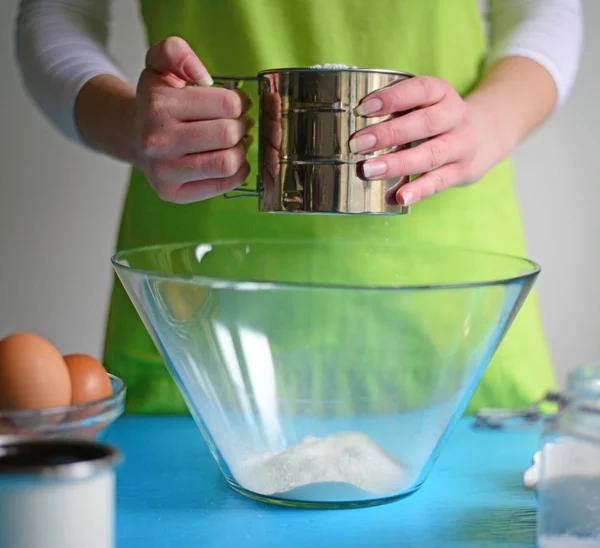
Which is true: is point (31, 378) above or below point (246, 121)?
below

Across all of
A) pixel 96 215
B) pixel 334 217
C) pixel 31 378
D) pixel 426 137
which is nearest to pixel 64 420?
pixel 31 378

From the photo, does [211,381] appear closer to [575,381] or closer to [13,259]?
[575,381]

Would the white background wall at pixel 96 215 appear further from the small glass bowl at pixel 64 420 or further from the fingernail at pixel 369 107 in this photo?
the small glass bowl at pixel 64 420

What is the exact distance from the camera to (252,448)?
2.10 ft

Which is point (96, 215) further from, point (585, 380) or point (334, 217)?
point (585, 380)

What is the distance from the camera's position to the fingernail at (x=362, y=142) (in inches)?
26.5

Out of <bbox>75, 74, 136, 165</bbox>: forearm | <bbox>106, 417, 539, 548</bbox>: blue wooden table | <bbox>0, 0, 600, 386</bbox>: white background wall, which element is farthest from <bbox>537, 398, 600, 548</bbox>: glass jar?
<bbox>0, 0, 600, 386</bbox>: white background wall

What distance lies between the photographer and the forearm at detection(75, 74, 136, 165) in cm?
92

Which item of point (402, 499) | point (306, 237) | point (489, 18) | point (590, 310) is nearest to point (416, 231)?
point (306, 237)

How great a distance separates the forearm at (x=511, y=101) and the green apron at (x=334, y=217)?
0.28 ft

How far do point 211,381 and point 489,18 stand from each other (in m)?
0.70

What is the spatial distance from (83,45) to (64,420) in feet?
2.07

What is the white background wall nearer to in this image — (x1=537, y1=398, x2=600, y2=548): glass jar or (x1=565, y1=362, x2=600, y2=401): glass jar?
(x1=565, y1=362, x2=600, y2=401): glass jar

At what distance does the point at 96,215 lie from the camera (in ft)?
6.26
